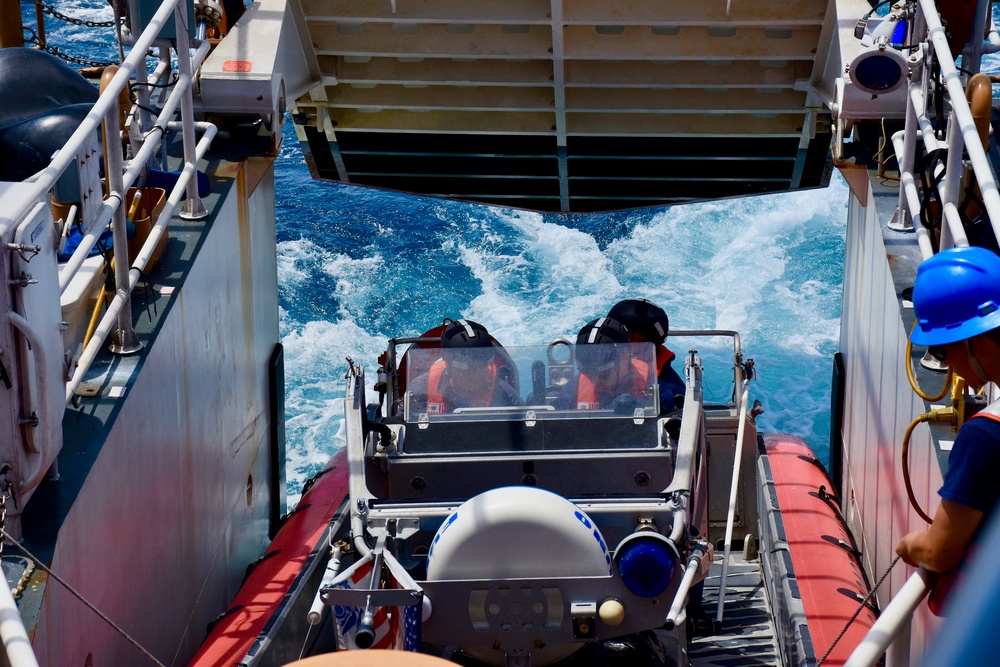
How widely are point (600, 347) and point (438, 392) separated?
82 centimetres

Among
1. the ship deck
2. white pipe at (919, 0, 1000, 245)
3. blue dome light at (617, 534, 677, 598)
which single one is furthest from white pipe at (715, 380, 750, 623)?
white pipe at (919, 0, 1000, 245)

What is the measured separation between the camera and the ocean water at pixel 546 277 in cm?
1536

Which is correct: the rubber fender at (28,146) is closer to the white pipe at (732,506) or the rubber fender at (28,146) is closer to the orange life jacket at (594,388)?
the orange life jacket at (594,388)

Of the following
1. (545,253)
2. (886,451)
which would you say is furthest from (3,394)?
(545,253)

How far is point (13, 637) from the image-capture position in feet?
9.88

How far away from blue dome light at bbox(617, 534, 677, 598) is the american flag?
778 mm

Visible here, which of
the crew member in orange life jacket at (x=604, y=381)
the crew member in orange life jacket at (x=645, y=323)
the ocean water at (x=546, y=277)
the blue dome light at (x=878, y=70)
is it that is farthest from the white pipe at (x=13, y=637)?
the ocean water at (x=546, y=277)

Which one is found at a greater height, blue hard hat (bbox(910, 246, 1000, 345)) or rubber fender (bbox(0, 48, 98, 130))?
rubber fender (bbox(0, 48, 98, 130))

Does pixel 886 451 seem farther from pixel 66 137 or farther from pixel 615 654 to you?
pixel 66 137

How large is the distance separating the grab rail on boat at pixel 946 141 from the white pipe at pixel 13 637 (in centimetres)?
288

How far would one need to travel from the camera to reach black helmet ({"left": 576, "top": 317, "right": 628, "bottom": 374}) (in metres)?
5.96

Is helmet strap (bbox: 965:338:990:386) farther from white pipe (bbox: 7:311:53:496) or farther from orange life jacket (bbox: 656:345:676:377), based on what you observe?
orange life jacket (bbox: 656:345:676:377)

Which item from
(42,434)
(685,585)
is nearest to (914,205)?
(685,585)

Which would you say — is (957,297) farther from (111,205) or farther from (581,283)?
(581,283)
